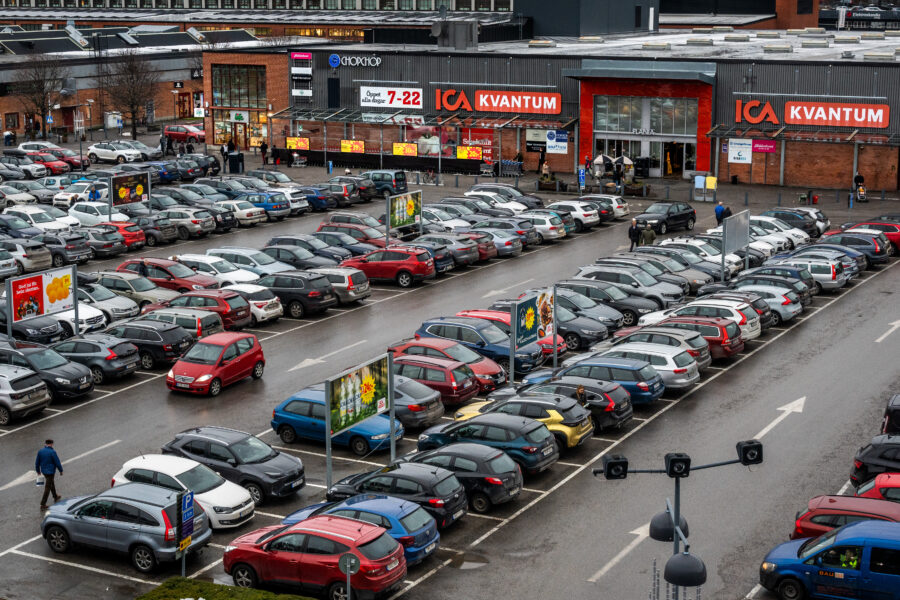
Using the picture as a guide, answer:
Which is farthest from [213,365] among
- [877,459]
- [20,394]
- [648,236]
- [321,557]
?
[648,236]

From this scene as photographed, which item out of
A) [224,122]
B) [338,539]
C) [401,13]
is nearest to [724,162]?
[224,122]

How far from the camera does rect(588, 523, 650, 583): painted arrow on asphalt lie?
23.0m

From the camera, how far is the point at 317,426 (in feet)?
98.7

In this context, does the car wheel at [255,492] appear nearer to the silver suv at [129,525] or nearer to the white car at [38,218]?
the silver suv at [129,525]

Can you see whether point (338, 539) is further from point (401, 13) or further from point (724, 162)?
point (401, 13)

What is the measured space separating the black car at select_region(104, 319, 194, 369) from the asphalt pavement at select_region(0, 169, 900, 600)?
575 millimetres

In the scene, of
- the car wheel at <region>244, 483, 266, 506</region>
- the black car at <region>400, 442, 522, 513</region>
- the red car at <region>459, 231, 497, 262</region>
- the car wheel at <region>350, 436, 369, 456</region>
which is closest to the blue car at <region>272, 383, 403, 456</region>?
the car wheel at <region>350, 436, 369, 456</region>

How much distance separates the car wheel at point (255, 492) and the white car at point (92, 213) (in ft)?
104

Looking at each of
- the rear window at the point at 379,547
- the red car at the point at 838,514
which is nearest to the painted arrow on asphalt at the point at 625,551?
the red car at the point at 838,514

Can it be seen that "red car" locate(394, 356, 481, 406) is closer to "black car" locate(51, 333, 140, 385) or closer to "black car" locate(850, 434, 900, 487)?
"black car" locate(51, 333, 140, 385)

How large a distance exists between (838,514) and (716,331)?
13603 mm

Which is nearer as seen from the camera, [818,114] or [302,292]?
[302,292]

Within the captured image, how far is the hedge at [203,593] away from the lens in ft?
66.4

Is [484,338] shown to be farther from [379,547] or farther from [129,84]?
[129,84]
